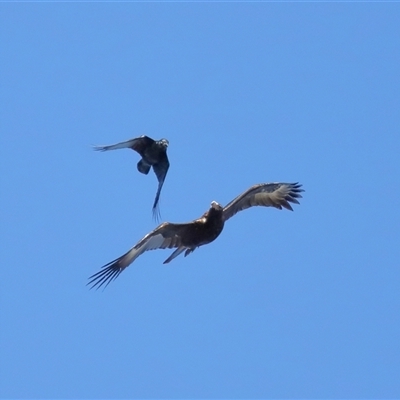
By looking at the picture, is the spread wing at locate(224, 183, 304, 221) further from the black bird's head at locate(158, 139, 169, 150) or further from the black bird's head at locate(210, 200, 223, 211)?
the black bird's head at locate(158, 139, 169, 150)

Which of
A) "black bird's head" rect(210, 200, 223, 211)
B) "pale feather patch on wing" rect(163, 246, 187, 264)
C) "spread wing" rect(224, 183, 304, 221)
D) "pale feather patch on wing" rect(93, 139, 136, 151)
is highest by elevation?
"pale feather patch on wing" rect(93, 139, 136, 151)

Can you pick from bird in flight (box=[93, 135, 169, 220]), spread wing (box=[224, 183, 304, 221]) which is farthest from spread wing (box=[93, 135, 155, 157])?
spread wing (box=[224, 183, 304, 221])

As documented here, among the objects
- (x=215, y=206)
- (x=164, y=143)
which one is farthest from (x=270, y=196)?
(x=164, y=143)

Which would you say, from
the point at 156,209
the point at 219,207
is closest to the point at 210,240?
the point at 219,207

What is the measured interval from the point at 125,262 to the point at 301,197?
16.3ft

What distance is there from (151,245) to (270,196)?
3519 mm

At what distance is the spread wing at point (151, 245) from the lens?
2498 centimetres

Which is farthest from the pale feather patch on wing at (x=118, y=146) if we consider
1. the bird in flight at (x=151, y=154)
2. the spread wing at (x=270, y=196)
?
the spread wing at (x=270, y=196)

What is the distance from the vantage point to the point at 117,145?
94.9 feet

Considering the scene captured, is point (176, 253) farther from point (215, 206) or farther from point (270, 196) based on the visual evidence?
point (270, 196)

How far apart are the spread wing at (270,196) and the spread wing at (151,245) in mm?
1914

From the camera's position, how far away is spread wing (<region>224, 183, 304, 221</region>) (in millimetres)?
26969

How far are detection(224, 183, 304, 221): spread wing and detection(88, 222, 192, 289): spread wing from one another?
1.91 meters

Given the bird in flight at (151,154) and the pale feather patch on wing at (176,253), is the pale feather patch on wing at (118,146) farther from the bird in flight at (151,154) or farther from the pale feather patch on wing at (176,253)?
the pale feather patch on wing at (176,253)
